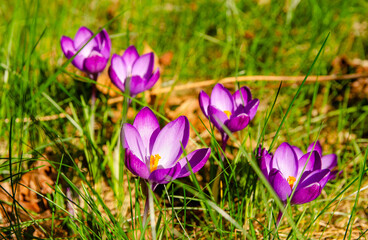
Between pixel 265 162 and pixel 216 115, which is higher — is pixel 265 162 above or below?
below

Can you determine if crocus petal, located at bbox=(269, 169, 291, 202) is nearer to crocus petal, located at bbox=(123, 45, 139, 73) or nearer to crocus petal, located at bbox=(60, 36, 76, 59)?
crocus petal, located at bbox=(123, 45, 139, 73)

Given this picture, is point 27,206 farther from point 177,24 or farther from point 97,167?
point 177,24

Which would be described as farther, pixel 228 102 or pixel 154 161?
pixel 228 102

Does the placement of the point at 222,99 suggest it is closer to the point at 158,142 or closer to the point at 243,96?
the point at 243,96

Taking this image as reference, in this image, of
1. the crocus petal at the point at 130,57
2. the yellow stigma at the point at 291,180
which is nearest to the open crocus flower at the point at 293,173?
the yellow stigma at the point at 291,180

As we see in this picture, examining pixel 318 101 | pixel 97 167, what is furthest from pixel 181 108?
pixel 318 101

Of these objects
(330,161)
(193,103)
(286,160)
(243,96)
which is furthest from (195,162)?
(193,103)

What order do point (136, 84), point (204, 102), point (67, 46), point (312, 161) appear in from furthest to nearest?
point (67, 46) < point (136, 84) < point (204, 102) < point (312, 161)
